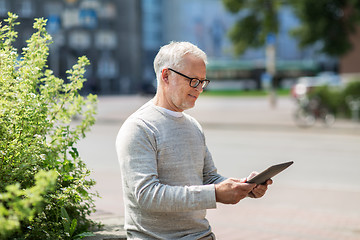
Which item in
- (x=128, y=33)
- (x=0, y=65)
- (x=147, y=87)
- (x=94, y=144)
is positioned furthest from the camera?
(x=128, y=33)

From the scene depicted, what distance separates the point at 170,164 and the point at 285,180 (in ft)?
22.1

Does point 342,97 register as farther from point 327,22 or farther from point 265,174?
point 265,174

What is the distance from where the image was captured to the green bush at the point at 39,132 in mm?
2654

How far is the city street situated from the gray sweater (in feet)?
4.55

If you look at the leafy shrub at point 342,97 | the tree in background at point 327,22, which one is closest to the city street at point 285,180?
the leafy shrub at point 342,97

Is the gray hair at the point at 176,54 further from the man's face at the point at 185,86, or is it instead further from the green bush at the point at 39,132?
the green bush at the point at 39,132

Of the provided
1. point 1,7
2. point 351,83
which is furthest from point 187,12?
point 351,83

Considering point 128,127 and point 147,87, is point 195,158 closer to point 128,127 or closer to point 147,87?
point 128,127

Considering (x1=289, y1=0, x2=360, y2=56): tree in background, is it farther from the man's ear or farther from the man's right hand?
the man's right hand

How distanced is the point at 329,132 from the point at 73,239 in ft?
52.6

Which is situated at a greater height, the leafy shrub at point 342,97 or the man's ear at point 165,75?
the man's ear at point 165,75

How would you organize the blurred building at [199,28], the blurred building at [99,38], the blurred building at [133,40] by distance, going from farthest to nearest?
1. the blurred building at [199,28]
2. the blurred building at [99,38]
3. the blurred building at [133,40]

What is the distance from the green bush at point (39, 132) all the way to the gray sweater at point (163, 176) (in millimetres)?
466

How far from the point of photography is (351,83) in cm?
2277
